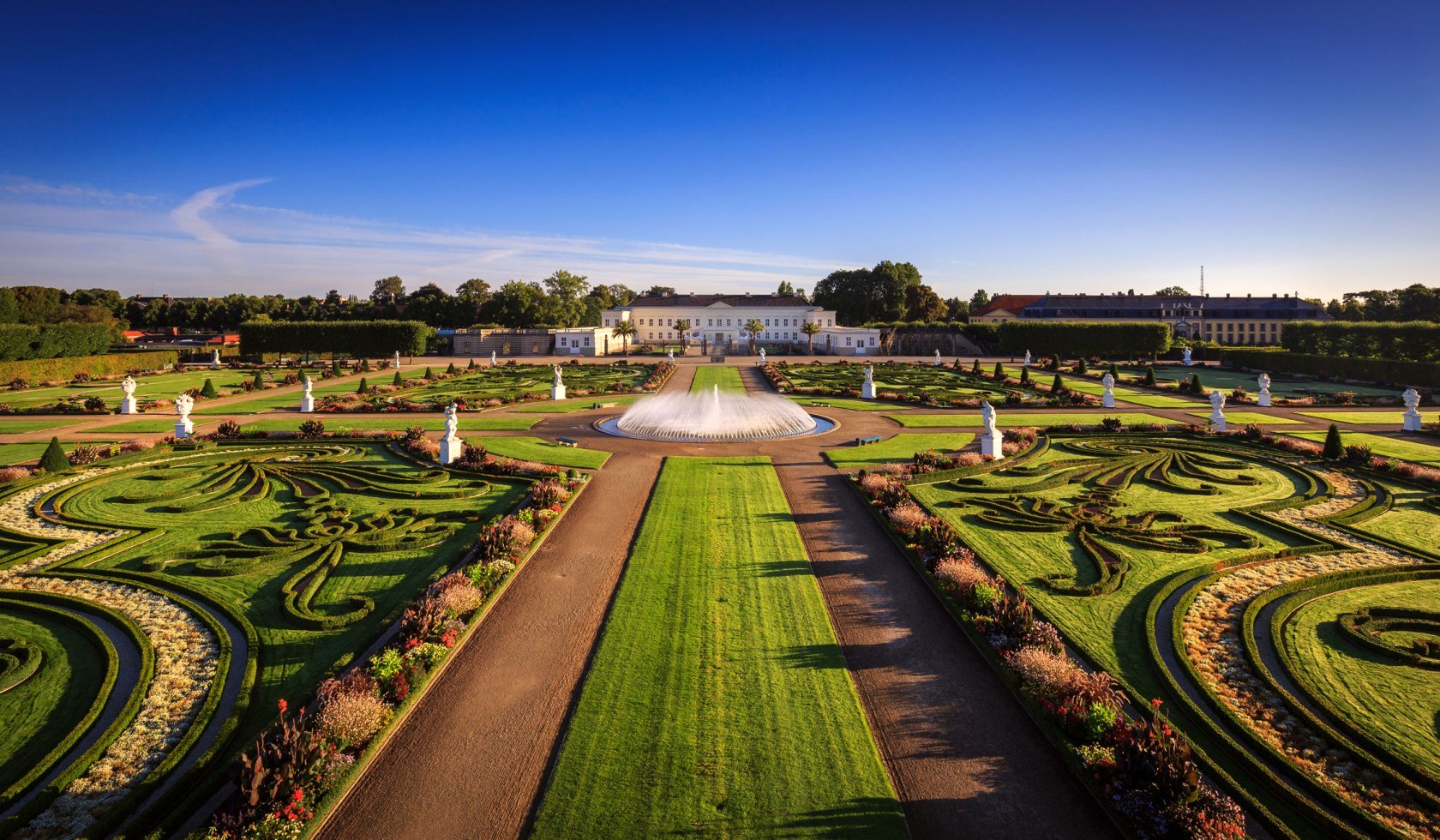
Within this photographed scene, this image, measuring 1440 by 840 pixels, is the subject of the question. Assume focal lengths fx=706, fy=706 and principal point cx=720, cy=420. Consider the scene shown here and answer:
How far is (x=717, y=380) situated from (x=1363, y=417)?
1654 inches

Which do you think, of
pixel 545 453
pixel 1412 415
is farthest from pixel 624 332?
pixel 1412 415

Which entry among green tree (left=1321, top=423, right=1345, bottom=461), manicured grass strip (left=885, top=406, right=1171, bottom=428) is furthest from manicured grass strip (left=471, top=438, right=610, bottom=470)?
green tree (left=1321, top=423, right=1345, bottom=461)

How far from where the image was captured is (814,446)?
28.5 meters

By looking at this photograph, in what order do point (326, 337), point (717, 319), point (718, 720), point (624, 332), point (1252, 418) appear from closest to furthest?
point (718, 720), point (1252, 418), point (326, 337), point (624, 332), point (717, 319)

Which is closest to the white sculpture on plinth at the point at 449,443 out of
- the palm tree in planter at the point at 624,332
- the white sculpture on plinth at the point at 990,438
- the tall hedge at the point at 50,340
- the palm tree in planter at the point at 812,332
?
the white sculpture on plinth at the point at 990,438

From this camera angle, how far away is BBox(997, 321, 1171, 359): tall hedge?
8556 centimetres

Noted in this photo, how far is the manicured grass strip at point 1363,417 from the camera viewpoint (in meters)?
34.8

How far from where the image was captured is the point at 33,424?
3516cm

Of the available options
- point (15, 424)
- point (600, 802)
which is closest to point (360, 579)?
point (600, 802)

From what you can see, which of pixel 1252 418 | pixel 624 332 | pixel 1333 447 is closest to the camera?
pixel 1333 447

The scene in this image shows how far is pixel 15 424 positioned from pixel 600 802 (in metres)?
43.5

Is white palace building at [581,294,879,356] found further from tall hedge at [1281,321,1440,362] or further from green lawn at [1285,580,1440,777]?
green lawn at [1285,580,1440,777]

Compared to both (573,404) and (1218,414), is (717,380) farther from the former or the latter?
(1218,414)

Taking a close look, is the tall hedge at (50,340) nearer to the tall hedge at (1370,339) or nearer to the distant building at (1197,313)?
the tall hedge at (1370,339)
